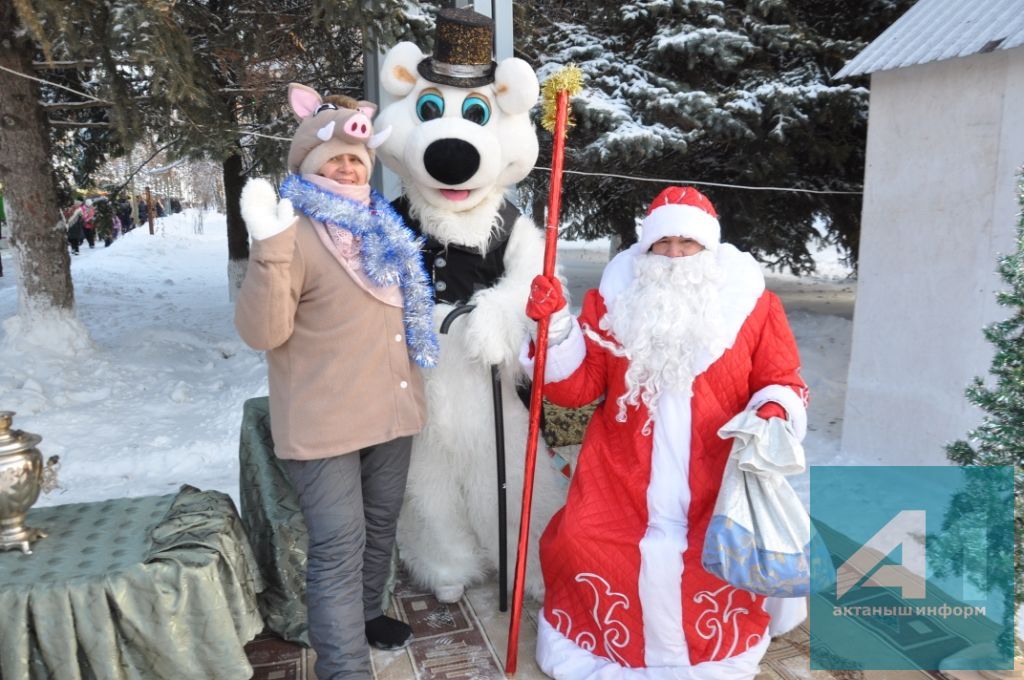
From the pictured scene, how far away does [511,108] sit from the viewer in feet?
8.86

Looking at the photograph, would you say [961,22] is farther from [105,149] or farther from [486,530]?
[105,149]

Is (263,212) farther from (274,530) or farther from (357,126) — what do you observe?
(274,530)

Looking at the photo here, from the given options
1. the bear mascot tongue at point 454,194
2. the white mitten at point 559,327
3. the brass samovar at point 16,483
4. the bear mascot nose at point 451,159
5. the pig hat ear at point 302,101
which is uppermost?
the pig hat ear at point 302,101

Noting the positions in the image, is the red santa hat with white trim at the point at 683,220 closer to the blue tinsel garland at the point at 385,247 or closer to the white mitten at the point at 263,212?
the blue tinsel garland at the point at 385,247

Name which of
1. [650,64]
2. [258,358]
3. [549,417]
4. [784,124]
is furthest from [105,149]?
[549,417]

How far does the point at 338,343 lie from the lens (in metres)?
2.13

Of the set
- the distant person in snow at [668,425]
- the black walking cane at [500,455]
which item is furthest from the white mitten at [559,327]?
the black walking cane at [500,455]

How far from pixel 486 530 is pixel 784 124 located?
4.28 metres

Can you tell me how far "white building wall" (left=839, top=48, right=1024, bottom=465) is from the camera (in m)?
3.63

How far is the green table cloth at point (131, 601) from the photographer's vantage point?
1.88 metres

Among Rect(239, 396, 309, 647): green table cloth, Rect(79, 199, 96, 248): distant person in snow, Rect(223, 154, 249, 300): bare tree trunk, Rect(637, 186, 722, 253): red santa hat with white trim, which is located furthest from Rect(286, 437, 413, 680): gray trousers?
Rect(79, 199, 96, 248): distant person in snow

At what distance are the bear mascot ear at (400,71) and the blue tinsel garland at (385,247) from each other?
0.58 metres

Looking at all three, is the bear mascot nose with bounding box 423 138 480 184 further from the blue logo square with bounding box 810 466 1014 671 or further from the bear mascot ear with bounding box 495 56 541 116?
the blue logo square with bounding box 810 466 1014 671

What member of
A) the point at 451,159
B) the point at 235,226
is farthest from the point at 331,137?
the point at 235,226
